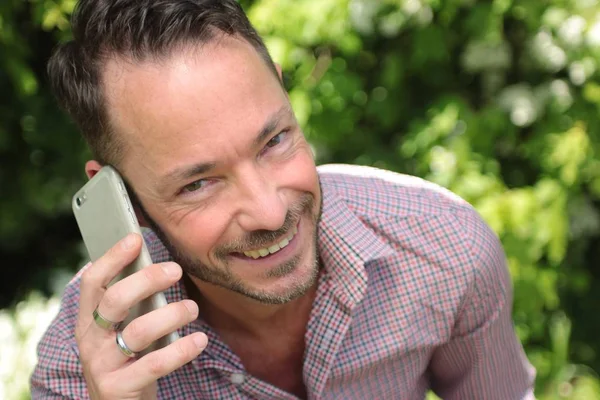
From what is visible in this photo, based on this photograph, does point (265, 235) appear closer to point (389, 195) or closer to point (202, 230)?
point (202, 230)

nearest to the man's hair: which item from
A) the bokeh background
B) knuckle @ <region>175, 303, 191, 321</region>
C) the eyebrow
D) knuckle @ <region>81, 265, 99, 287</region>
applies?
the eyebrow

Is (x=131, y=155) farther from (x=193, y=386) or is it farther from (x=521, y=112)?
(x=521, y=112)

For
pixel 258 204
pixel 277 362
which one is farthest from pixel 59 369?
pixel 258 204

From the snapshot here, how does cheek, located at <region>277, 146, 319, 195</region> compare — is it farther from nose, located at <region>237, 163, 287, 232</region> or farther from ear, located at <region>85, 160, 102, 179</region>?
ear, located at <region>85, 160, 102, 179</region>

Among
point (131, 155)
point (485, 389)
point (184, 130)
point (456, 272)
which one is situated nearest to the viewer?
point (184, 130)

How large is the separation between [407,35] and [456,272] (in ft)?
5.01

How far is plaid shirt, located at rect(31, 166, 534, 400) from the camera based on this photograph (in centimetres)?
164

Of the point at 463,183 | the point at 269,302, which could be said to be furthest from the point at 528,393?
the point at 463,183

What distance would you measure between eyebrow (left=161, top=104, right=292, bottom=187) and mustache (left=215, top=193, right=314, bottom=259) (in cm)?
15

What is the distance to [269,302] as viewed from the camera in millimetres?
1511

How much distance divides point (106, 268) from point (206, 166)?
28 cm

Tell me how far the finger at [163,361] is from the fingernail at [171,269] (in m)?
0.12

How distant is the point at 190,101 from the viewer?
4.42 feet

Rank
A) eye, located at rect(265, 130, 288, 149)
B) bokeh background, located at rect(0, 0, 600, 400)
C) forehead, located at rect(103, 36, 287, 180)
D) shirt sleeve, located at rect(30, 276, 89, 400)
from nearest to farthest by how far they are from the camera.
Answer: forehead, located at rect(103, 36, 287, 180)
eye, located at rect(265, 130, 288, 149)
shirt sleeve, located at rect(30, 276, 89, 400)
bokeh background, located at rect(0, 0, 600, 400)
